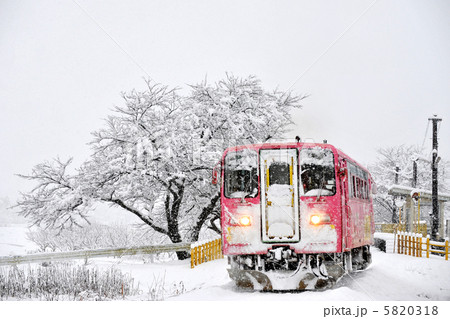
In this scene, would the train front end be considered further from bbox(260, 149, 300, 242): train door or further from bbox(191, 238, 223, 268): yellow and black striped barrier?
bbox(191, 238, 223, 268): yellow and black striped barrier

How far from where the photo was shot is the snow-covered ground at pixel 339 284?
877cm

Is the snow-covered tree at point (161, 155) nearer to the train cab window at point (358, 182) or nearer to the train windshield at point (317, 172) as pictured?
the train cab window at point (358, 182)

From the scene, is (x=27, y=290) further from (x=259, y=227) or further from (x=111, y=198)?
(x=111, y=198)

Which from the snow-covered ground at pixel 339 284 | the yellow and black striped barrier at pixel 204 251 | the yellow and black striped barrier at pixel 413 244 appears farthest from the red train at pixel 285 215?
the yellow and black striped barrier at pixel 413 244

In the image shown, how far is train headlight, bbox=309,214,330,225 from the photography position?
9500 mm

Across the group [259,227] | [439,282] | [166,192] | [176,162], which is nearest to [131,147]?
[176,162]

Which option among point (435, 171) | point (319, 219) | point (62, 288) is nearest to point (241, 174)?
point (319, 219)

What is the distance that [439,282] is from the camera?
12.7m

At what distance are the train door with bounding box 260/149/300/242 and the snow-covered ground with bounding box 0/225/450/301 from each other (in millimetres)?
1253

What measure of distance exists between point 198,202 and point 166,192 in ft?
6.55

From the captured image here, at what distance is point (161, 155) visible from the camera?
18.2 m

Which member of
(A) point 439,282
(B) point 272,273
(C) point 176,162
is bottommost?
(A) point 439,282

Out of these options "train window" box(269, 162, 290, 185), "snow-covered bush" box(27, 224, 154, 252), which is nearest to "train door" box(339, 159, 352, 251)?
"train window" box(269, 162, 290, 185)

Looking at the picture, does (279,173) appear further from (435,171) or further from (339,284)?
(435,171)
